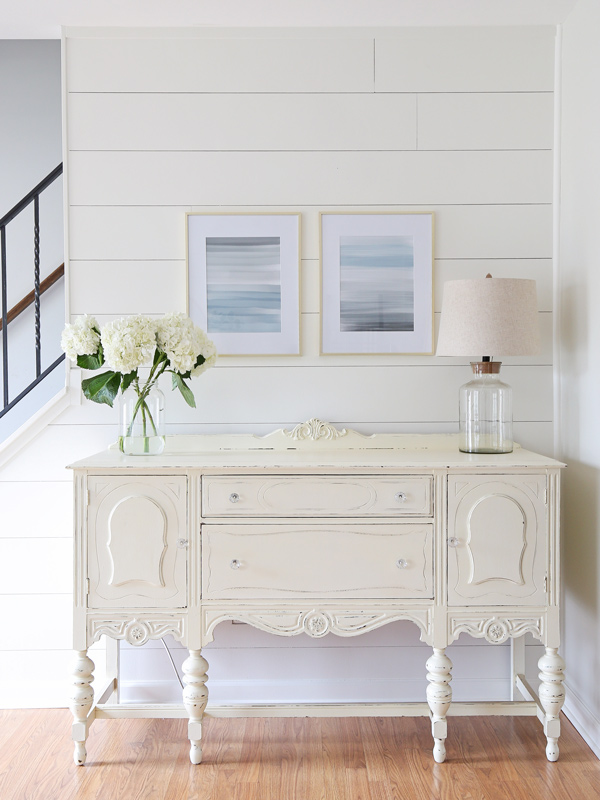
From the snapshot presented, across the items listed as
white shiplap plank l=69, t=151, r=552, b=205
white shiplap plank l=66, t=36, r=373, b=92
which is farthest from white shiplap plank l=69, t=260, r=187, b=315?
white shiplap plank l=66, t=36, r=373, b=92

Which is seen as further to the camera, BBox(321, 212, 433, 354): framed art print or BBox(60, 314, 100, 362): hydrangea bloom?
BBox(321, 212, 433, 354): framed art print

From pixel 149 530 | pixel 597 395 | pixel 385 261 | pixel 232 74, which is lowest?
pixel 149 530

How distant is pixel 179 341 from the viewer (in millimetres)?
1892

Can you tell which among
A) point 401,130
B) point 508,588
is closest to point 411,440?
point 508,588

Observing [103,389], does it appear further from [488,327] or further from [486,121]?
[486,121]

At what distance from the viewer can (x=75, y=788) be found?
68.0 inches

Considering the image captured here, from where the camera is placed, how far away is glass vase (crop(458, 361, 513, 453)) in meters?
2.04

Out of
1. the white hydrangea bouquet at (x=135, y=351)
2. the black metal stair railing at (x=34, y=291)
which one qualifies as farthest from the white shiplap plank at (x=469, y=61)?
the black metal stair railing at (x=34, y=291)

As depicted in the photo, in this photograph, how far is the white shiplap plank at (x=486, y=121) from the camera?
216 cm

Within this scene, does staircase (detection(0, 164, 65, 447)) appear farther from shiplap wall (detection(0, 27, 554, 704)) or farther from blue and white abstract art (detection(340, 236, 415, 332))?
blue and white abstract art (detection(340, 236, 415, 332))

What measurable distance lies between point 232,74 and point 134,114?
38cm

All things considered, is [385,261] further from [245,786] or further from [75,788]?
[75,788]

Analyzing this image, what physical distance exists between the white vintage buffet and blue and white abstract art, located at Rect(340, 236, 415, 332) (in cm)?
62

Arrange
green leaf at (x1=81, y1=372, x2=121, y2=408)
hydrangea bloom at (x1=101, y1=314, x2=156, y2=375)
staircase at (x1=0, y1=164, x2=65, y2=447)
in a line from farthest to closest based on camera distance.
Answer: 1. staircase at (x1=0, y1=164, x2=65, y2=447)
2. green leaf at (x1=81, y1=372, x2=121, y2=408)
3. hydrangea bloom at (x1=101, y1=314, x2=156, y2=375)
